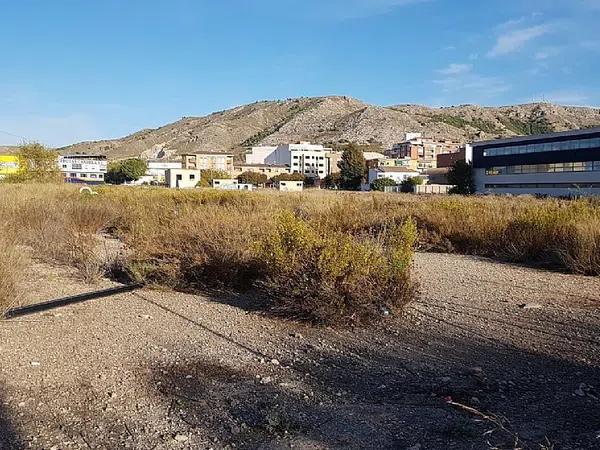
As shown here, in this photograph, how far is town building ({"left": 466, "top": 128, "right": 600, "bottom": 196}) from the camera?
6612 centimetres

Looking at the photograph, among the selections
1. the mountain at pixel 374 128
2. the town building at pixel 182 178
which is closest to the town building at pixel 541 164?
the town building at pixel 182 178

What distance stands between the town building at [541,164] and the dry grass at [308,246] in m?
53.1

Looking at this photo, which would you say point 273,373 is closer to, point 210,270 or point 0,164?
point 210,270

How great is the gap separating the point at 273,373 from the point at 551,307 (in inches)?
166

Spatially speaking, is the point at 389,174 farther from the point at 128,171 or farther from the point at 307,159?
the point at 128,171

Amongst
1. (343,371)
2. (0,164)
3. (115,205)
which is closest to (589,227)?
(343,371)

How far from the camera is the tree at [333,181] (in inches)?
4114

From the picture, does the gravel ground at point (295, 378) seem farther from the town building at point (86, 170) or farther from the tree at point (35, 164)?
the town building at point (86, 170)

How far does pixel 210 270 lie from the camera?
27.2 feet


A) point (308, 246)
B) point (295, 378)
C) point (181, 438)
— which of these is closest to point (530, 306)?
point (308, 246)

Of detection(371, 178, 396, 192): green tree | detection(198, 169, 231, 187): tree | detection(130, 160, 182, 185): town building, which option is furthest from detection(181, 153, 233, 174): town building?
detection(371, 178, 396, 192): green tree

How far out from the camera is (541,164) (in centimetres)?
7256

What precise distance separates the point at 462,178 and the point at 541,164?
39.4ft

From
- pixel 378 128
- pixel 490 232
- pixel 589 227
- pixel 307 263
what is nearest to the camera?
pixel 307 263
